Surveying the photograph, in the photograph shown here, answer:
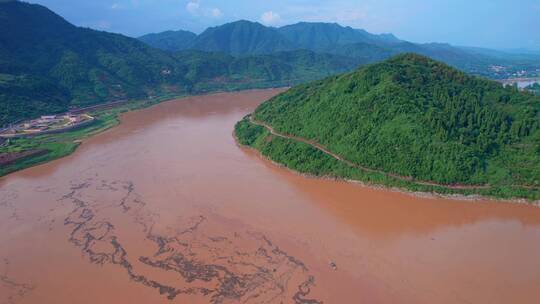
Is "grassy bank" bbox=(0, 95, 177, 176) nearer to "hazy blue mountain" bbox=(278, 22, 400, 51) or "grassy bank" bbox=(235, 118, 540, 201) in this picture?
"grassy bank" bbox=(235, 118, 540, 201)

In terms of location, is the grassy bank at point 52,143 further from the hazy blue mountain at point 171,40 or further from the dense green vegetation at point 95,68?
the hazy blue mountain at point 171,40

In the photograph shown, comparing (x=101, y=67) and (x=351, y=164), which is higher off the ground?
(x=101, y=67)

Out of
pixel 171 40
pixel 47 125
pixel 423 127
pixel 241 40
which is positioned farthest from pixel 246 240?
pixel 171 40

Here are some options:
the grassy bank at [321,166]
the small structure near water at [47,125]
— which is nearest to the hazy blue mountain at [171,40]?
the small structure near water at [47,125]

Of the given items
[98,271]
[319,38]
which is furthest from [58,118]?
[319,38]

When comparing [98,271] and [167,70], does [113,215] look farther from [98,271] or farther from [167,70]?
[167,70]

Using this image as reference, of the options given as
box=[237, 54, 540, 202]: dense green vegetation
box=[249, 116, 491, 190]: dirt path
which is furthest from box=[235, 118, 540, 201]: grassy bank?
box=[249, 116, 491, 190]: dirt path

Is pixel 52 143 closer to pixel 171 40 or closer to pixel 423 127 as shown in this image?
pixel 423 127
